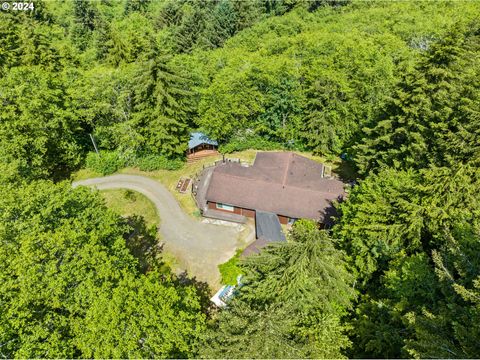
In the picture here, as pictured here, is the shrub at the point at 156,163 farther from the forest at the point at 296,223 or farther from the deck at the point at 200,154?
the deck at the point at 200,154

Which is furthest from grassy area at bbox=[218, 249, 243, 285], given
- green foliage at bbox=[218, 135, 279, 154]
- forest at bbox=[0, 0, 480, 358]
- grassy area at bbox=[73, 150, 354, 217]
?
green foliage at bbox=[218, 135, 279, 154]

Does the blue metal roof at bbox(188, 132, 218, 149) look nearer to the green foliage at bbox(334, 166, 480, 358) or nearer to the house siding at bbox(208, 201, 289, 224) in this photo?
the house siding at bbox(208, 201, 289, 224)

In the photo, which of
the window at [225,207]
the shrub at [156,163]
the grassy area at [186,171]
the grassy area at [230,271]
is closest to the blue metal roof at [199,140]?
the grassy area at [186,171]

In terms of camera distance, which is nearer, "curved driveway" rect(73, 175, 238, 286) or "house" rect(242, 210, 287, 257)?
"house" rect(242, 210, 287, 257)

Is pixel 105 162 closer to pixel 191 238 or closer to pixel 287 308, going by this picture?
pixel 191 238

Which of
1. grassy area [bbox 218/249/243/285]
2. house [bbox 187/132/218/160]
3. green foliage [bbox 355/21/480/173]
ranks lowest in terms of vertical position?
grassy area [bbox 218/249/243/285]

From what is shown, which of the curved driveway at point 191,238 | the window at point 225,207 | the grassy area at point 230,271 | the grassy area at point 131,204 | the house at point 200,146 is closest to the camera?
the grassy area at point 230,271
